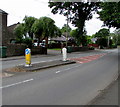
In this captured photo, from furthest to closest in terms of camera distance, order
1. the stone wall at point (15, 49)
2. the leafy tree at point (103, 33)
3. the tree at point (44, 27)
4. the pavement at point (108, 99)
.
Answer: the leafy tree at point (103, 33) → the tree at point (44, 27) → the stone wall at point (15, 49) → the pavement at point (108, 99)

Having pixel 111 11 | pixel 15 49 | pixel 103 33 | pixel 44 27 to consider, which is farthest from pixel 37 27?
pixel 103 33

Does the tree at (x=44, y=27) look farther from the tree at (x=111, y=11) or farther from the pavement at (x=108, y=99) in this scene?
the pavement at (x=108, y=99)

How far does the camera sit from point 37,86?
23.2ft

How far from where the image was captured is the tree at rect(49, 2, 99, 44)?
40719 mm

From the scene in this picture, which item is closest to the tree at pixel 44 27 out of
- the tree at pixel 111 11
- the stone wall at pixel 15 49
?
the stone wall at pixel 15 49

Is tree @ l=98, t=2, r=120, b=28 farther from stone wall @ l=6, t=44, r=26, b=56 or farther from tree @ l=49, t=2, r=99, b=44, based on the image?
tree @ l=49, t=2, r=99, b=44

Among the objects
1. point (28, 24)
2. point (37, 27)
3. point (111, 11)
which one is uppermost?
point (111, 11)

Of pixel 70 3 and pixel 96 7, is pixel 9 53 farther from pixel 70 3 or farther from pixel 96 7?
pixel 96 7

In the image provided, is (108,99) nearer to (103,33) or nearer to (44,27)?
(44,27)

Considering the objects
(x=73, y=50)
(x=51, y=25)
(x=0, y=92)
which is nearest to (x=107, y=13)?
(x=51, y=25)

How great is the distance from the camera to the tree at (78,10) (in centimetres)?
4072

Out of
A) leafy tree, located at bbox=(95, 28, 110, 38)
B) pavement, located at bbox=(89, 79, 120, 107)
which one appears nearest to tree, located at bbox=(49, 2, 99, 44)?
pavement, located at bbox=(89, 79, 120, 107)

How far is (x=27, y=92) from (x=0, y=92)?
956mm

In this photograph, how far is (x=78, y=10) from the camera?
43.4 meters
